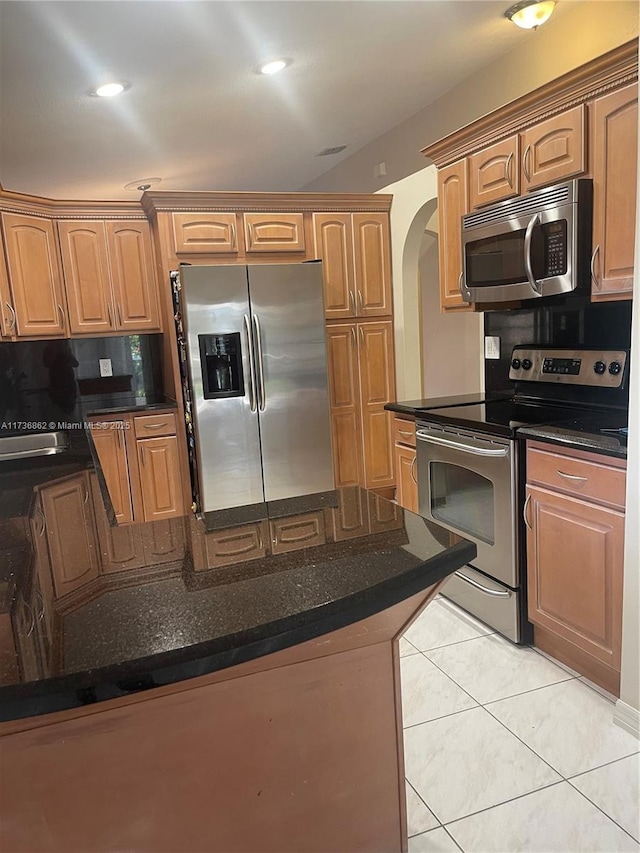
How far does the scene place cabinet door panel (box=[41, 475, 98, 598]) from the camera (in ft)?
3.37

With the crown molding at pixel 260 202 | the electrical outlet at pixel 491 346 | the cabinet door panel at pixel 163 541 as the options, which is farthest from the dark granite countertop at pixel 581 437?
the crown molding at pixel 260 202

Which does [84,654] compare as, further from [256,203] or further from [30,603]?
[256,203]

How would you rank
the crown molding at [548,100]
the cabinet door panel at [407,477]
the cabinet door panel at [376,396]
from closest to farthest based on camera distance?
the crown molding at [548,100], the cabinet door panel at [407,477], the cabinet door panel at [376,396]

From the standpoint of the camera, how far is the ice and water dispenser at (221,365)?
11.9 feet

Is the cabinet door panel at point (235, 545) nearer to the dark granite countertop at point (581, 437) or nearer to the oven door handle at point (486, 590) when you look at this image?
the dark granite countertop at point (581, 437)

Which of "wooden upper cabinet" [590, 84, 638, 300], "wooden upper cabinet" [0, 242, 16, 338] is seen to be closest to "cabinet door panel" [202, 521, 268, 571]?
"wooden upper cabinet" [590, 84, 638, 300]

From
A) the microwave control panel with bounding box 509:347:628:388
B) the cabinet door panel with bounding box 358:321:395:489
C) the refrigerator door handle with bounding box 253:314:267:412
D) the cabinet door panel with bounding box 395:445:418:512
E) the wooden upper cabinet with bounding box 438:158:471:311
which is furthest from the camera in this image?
the cabinet door panel with bounding box 358:321:395:489

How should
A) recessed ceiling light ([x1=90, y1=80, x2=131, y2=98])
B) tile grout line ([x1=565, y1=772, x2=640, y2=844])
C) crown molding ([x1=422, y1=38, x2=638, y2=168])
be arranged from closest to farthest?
1. tile grout line ([x1=565, y1=772, x2=640, y2=844])
2. crown molding ([x1=422, y1=38, x2=638, y2=168])
3. recessed ceiling light ([x1=90, y1=80, x2=131, y2=98])

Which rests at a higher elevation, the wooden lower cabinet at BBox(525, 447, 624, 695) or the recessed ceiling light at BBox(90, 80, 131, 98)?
the recessed ceiling light at BBox(90, 80, 131, 98)

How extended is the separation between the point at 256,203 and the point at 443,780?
336 centimetres

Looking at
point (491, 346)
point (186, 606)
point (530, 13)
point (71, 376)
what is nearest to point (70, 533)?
point (186, 606)

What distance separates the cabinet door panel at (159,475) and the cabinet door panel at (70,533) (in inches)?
87.7

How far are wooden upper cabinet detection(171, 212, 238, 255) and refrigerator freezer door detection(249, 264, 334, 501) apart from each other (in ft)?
1.33

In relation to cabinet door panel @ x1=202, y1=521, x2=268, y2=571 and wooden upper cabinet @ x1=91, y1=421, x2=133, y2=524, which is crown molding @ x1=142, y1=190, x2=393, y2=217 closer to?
wooden upper cabinet @ x1=91, y1=421, x2=133, y2=524
